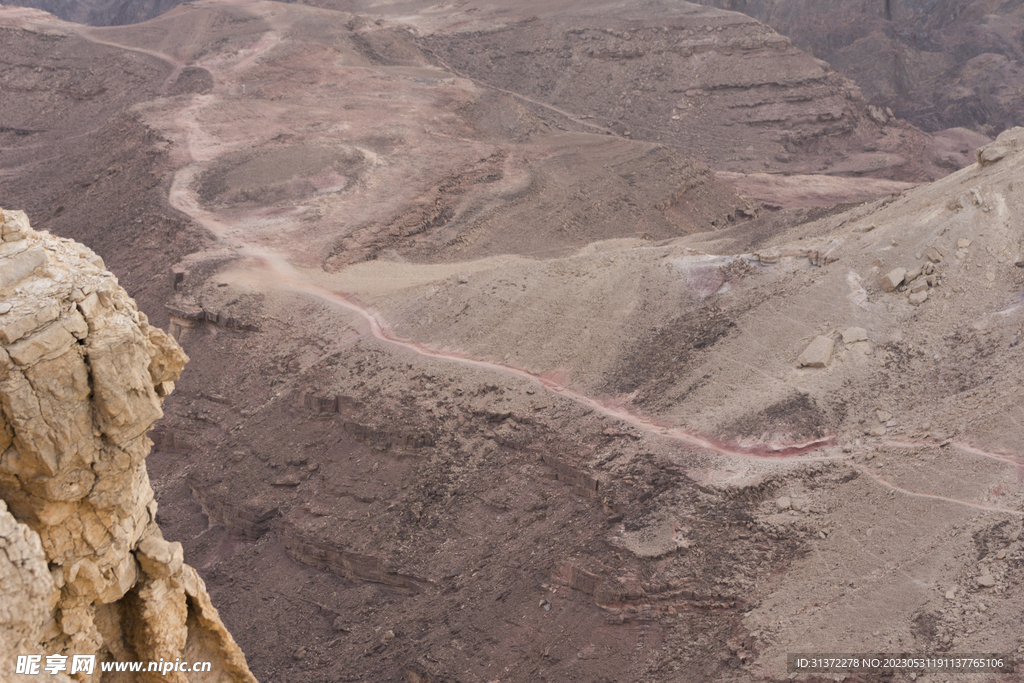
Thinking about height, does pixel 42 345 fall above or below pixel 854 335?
above

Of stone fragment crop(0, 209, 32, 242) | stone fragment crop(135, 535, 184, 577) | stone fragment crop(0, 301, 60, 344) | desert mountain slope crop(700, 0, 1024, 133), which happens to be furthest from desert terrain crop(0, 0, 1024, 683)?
desert mountain slope crop(700, 0, 1024, 133)

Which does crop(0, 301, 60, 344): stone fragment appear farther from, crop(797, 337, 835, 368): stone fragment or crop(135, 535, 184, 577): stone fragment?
crop(797, 337, 835, 368): stone fragment

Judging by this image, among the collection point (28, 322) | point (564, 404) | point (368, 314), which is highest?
point (28, 322)

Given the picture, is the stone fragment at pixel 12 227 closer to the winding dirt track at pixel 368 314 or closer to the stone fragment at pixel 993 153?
the winding dirt track at pixel 368 314

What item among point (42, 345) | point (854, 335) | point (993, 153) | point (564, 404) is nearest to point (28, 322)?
point (42, 345)

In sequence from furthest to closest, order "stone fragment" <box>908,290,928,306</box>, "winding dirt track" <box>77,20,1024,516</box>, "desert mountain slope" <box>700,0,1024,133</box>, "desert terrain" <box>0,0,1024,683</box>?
"desert mountain slope" <box>700,0,1024,133</box>
"stone fragment" <box>908,290,928,306</box>
"winding dirt track" <box>77,20,1024,516</box>
"desert terrain" <box>0,0,1024,683</box>

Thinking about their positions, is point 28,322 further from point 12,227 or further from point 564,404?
point 564,404

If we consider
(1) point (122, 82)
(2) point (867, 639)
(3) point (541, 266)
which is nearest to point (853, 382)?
(2) point (867, 639)
